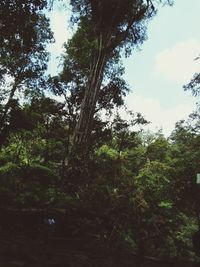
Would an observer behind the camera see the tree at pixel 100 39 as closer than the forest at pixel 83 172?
No

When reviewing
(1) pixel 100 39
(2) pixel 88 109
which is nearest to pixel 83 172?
(2) pixel 88 109

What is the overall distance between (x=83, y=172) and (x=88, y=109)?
3.08 metres

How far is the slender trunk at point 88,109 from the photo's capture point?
1132cm

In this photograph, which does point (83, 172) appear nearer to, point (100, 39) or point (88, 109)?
point (88, 109)

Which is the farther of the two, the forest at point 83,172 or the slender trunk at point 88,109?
the slender trunk at point 88,109

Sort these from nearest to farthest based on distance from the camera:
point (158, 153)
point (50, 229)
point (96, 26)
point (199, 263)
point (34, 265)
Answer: point (34, 265) < point (50, 229) < point (199, 263) < point (96, 26) < point (158, 153)

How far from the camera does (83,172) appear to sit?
10.2 meters

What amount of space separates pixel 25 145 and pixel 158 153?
13.6 metres

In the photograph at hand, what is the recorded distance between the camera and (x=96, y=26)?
1385 cm

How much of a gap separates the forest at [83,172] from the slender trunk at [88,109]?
0.04 meters

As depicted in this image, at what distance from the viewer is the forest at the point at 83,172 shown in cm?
535

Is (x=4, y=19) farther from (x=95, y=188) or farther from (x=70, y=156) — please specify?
(x=95, y=188)

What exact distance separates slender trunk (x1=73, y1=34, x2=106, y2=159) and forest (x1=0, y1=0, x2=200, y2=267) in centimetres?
4

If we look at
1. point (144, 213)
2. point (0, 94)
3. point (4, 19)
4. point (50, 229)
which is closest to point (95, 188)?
point (144, 213)
